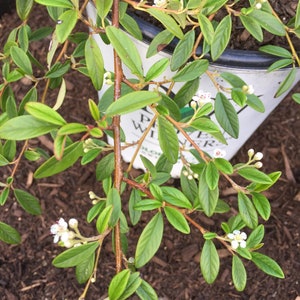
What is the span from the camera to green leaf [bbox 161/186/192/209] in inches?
29.9

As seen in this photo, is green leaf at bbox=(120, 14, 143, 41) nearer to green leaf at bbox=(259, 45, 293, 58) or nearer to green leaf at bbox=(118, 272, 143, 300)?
green leaf at bbox=(259, 45, 293, 58)

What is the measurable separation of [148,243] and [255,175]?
188 mm

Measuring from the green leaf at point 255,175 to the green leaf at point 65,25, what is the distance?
1.08ft

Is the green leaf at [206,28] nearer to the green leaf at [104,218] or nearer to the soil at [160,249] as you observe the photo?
the green leaf at [104,218]

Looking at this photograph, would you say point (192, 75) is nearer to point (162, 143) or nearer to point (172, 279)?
point (162, 143)

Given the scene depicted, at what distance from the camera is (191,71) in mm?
805

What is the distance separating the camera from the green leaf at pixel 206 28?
2.48 ft

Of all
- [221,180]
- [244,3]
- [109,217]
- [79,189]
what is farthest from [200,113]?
[79,189]

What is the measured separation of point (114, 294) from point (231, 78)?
397mm

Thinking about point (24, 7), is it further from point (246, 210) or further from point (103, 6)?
point (246, 210)

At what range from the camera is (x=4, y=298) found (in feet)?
4.24

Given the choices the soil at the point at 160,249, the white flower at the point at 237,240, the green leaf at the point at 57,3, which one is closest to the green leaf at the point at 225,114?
the white flower at the point at 237,240

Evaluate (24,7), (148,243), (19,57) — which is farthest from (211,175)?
(24,7)

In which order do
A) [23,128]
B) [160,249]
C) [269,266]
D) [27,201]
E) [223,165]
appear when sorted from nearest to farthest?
[23,128]
[223,165]
[269,266]
[27,201]
[160,249]
